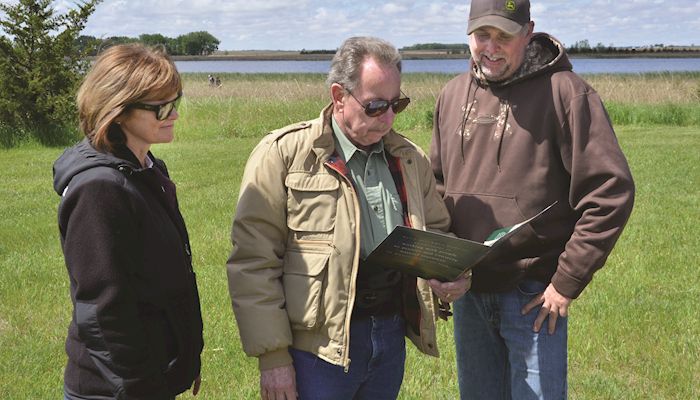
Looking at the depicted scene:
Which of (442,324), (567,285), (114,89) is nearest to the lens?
(114,89)

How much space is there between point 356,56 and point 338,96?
6.7 inches

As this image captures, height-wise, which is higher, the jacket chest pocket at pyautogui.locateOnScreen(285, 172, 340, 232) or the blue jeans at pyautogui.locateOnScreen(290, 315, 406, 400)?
the jacket chest pocket at pyautogui.locateOnScreen(285, 172, 340, 232)

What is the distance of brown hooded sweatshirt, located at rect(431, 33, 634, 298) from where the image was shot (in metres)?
2.92

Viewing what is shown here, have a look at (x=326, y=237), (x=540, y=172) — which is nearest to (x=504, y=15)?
(x=540, y=172)

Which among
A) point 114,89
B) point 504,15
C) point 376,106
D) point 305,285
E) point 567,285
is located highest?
point 504,15

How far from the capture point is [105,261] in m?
2.34

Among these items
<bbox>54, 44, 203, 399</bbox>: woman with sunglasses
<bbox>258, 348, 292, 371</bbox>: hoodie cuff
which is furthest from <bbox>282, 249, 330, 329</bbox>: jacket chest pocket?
<bbox>54, 44, 203, 399</bbox>: woman with sunglasses

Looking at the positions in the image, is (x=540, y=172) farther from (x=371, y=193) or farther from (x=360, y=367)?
(x=360, y=367)

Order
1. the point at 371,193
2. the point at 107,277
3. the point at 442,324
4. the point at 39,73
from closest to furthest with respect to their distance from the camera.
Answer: the point at 107,277, the point at 371,193, the point at 442,324, the point at 39,73

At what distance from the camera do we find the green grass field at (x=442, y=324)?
16.1ft

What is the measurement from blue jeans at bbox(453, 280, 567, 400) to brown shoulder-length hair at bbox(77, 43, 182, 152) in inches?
64.9

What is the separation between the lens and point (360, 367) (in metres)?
2.89

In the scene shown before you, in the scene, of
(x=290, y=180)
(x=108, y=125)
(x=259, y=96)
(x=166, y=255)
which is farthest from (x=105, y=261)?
(x=259, y=96)

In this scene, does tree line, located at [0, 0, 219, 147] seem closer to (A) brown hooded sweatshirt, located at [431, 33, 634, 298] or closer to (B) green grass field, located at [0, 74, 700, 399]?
(B) green grass field, located at [0, 74, 700, 399]
